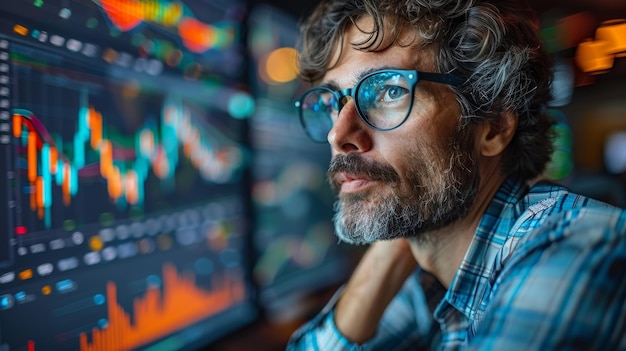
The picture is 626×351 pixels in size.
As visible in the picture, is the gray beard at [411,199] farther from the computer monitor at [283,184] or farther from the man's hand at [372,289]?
the computer monitor at [283,184]

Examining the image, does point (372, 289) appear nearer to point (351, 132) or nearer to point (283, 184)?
point (351, 132)

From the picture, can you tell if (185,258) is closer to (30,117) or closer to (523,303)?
(30,117)

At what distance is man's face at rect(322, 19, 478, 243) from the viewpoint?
931 millimetres

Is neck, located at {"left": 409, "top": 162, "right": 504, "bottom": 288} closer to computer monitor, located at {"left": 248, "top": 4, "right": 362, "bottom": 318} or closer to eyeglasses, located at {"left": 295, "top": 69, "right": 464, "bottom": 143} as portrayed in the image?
eyeglasses, located at {"left": 295, "top": 69, "right": 464, "bottom": 143}

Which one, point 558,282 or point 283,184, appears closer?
point 558,282

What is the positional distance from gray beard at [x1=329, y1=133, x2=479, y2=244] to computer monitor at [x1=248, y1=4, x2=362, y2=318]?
0.47m

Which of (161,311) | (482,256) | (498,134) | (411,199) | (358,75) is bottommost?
(161,311)

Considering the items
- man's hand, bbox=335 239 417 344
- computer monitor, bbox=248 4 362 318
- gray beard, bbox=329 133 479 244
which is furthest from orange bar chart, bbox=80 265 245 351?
gray beard, bbox=329 133 479 244

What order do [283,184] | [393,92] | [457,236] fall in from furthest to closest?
1. [283,184]
2. [457,236]
3. [393,92]

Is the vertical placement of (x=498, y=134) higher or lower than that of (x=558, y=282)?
higher

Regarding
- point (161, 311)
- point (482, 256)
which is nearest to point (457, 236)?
point (482, 256)

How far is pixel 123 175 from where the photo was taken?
0.96m

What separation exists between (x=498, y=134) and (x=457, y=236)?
9.1 inches

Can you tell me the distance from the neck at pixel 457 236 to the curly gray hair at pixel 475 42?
2.0 inches
